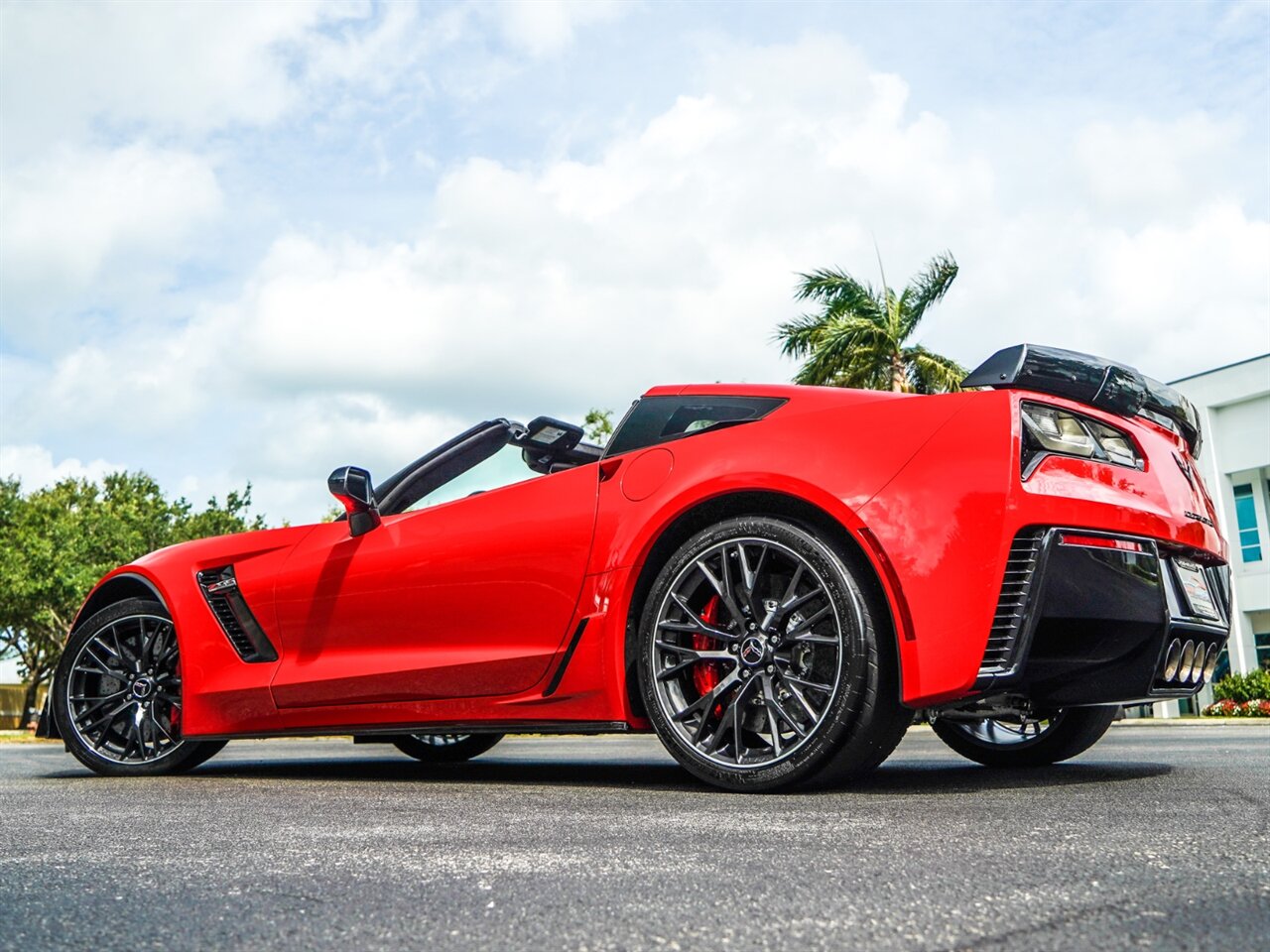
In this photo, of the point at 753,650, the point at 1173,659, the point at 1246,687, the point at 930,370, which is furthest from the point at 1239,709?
the point at 753,650

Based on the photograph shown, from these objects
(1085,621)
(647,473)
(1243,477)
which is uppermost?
(1243,477)

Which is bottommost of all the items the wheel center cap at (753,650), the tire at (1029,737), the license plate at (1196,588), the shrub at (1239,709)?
the shrub at (1239,709)

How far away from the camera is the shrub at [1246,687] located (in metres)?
23.9

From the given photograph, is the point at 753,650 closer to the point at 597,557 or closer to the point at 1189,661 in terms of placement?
the point at 597,557

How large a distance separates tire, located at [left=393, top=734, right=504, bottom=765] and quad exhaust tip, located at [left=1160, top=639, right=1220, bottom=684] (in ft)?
11.6

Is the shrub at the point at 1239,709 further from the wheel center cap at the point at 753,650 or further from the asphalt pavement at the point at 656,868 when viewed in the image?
the wheel center cap at the point at 753,650

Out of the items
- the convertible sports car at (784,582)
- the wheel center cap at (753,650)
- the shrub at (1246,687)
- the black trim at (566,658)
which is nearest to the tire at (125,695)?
the convertible sports car at (784,582)

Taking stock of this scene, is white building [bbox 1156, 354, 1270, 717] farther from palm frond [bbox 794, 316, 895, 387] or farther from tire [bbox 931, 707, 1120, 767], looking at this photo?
tire [bbox 931, 707, 1120, 767]

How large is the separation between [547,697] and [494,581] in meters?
0.46

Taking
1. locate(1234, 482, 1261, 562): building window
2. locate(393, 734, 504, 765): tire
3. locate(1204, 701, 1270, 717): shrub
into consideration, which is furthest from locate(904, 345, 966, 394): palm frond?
locate(1234, 482, 1261, 562): building window

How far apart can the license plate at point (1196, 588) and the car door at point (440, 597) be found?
183 cm

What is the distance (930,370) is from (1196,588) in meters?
15.9

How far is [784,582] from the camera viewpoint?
11.9ft

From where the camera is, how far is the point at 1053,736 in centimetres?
462
